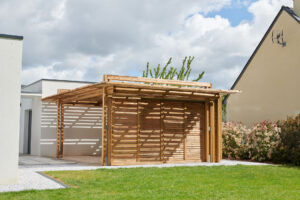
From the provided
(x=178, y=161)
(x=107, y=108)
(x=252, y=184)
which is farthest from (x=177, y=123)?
(x=252, y=184)

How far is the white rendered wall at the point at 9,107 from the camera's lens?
8.85 meters

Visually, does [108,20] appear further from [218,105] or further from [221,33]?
[221,33]

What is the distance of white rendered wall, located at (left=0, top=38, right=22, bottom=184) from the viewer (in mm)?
8852

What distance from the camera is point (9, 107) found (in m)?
8.95

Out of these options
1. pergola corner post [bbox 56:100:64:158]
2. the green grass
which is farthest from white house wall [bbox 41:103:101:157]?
the green grass

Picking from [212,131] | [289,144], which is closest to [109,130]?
[212,131]

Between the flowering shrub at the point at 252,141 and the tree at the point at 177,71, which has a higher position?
the tree at the point at 177,71

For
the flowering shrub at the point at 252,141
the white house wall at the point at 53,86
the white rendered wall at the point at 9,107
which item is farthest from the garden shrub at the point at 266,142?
the white rendered wall at the point at 9,107

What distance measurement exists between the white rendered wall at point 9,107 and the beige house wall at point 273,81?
44.6 ft

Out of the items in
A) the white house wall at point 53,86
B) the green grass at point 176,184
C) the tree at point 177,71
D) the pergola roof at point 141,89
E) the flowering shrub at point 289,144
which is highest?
the tree at point 177,71

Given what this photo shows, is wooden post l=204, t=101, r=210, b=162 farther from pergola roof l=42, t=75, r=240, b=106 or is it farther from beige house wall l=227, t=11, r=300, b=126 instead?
beige house wall l=227, t=11, r=300, b=126

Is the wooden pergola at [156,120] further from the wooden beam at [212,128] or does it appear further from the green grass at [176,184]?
the green grass at [176,184]

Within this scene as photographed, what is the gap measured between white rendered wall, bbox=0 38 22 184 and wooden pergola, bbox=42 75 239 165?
3579 mm

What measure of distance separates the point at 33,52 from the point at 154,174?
782cm
